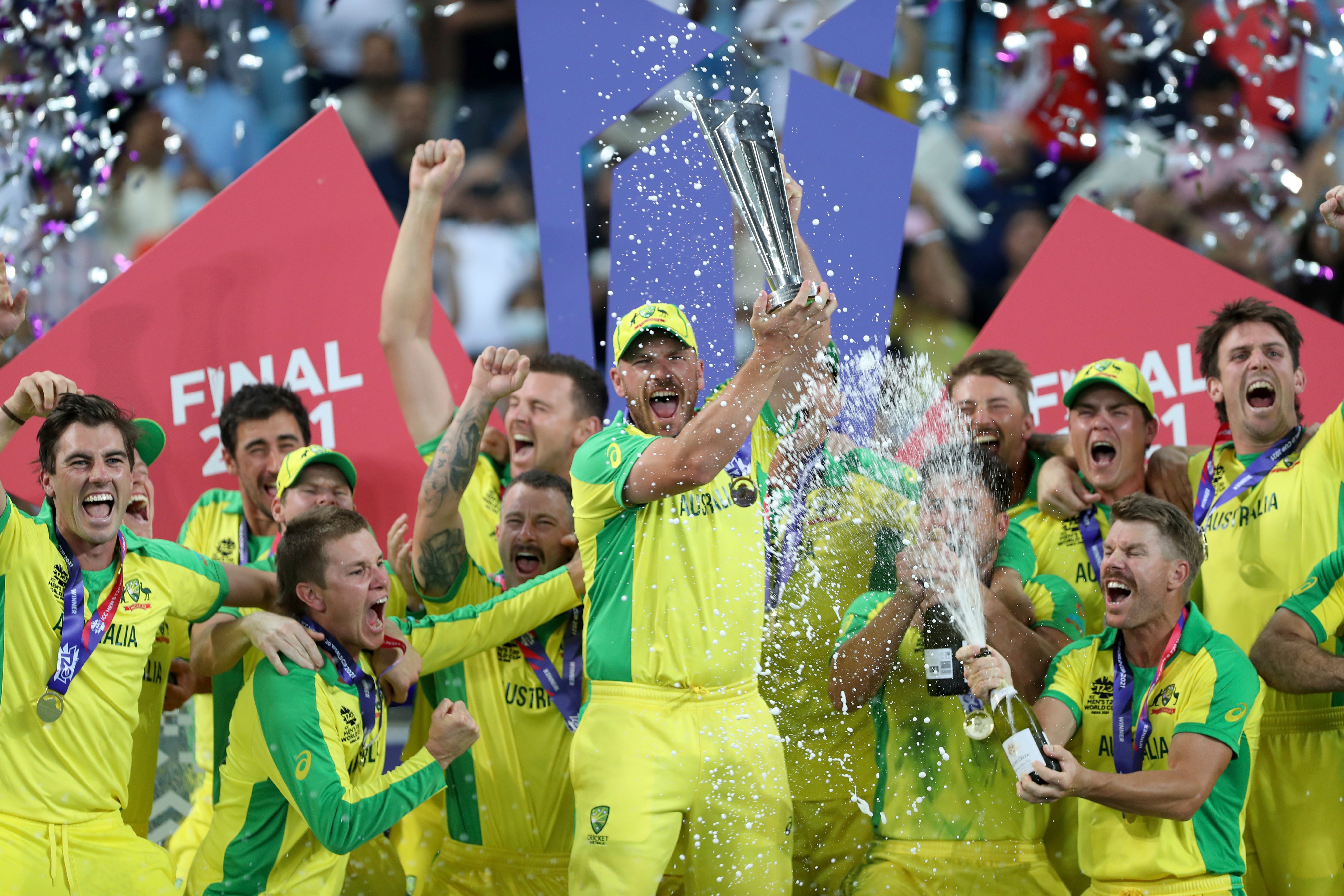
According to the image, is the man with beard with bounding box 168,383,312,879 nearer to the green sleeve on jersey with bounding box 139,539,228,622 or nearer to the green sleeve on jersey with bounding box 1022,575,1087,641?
the green sleeve on jersey with bounding box 139,539,228,622

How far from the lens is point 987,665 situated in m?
3.30

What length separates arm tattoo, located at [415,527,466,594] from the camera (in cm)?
437

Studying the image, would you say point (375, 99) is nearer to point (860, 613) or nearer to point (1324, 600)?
point (860, 613)

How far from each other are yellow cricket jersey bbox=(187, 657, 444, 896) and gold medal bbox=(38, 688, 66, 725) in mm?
477

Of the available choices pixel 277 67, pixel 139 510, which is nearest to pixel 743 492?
pixel 139 510

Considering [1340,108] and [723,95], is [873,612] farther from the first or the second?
[1340,108]

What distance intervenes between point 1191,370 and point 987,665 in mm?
3021

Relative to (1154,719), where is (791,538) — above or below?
above

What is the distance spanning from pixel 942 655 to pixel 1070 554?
125cm

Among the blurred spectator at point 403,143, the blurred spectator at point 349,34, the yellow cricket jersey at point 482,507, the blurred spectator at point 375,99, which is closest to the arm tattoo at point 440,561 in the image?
the yellow cricket jersey at point 482,507

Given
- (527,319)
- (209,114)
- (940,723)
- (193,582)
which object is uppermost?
(209,114)

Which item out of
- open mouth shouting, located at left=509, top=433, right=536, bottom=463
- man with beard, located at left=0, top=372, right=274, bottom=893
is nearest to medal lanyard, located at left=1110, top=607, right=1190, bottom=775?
open mouth shouting, located at left=509, top=433, right=536, bottom=463

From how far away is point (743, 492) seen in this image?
12.5 ft

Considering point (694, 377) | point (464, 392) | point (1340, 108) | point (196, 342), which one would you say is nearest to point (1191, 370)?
point (1340, 108)
